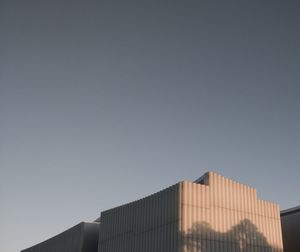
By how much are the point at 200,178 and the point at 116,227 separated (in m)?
8.35

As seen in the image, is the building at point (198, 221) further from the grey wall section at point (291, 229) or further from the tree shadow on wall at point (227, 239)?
the grey wall section at point (291, 229)

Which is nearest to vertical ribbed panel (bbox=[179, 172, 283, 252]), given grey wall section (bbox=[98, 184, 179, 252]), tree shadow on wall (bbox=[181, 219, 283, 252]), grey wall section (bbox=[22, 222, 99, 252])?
tree shadow on wall (bbox=[181, 219, 283, 252])

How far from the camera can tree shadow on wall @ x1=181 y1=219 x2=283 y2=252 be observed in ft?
98.2

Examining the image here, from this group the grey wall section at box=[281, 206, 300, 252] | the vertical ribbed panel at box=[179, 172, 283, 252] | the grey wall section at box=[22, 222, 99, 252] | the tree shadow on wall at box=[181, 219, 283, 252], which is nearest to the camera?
the tree shadow on wall at box=[181, 219, 283, 252]

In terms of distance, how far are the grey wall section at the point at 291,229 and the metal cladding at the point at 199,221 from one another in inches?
247

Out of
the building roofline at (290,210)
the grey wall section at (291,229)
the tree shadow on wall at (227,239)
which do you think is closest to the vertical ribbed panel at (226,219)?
the tree shadow on wall at (227,239)

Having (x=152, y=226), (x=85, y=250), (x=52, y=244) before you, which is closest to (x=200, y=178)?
(x=152, y=226)

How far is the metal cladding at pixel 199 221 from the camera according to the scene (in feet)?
99.5

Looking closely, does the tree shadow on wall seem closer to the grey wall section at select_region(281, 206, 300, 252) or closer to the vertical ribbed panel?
the vertical ribbed panel

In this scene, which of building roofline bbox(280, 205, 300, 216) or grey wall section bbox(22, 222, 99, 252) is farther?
building roofline bbox(280, 205, 300, 216)

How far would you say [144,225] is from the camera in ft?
108

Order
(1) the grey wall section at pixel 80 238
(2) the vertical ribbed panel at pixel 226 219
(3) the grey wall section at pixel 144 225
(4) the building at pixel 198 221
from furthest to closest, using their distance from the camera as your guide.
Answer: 1. (1) the grey wall section at pixel 80 238
2. (3) the grey wall section at pixel 144 225
3. (2) the vertical ribbed panel at pixel 226 219
4. (4) the building at pixel 198 221

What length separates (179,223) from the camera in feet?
97.6

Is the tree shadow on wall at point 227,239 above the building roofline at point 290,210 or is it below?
below
